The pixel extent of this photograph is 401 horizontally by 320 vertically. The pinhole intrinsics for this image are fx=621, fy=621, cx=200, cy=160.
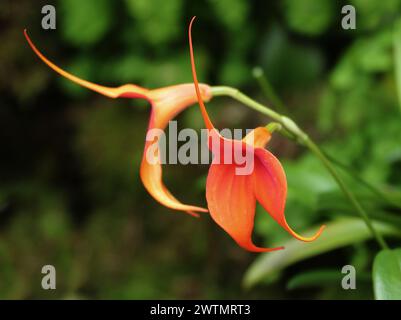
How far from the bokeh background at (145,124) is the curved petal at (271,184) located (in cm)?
97

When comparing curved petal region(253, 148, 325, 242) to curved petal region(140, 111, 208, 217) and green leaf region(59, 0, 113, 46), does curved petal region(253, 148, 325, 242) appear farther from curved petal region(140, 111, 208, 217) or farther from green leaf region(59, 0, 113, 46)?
green leaf region(59, 0, 113, 46)

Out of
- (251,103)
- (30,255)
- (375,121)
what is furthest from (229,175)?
(30,255)

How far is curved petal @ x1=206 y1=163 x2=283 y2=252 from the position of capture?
2.82 ft

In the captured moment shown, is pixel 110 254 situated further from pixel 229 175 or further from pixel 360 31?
pixel 229 175

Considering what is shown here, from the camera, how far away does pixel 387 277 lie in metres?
1.01

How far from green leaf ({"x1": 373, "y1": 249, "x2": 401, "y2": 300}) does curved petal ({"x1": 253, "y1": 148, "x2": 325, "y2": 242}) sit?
0.70 feet

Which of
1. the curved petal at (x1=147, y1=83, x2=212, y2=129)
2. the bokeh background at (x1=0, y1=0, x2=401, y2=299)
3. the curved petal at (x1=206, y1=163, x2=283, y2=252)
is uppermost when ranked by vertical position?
the bokeh background at (x1=0, y1=0, x2=401, y2=299)

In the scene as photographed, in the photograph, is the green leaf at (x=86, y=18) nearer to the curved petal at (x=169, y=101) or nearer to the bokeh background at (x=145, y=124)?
the bokeh background at (x=145, y=124)

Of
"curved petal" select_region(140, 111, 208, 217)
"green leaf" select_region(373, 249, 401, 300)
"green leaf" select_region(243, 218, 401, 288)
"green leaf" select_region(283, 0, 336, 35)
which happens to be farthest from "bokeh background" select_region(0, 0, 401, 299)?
"curved petal" select_region(140, 111, 208, 217)

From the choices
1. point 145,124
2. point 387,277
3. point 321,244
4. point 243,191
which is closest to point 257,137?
point 243,191

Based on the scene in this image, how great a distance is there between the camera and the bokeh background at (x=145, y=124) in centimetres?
199

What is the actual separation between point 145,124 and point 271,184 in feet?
5.09

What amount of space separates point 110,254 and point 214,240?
0.42m

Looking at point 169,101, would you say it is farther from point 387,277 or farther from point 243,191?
point 387,277
